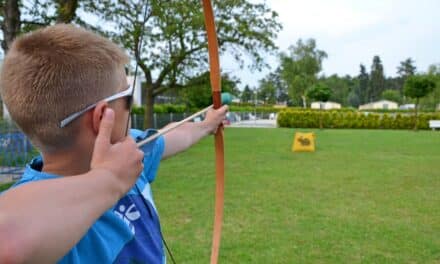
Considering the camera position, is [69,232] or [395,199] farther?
[395,199]

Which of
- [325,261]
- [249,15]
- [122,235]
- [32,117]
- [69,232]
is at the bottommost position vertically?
[325,261]

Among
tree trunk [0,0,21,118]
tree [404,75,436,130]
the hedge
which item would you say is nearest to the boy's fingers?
tree trunk [0,0,21,118]

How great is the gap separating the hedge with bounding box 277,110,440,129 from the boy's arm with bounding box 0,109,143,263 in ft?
87.3

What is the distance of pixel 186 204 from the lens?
198 inches

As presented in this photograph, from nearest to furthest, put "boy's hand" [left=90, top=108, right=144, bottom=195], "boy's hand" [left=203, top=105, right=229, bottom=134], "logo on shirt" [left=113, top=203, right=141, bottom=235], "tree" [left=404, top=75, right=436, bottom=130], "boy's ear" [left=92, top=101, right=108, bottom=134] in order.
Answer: "boy's hand" [left=90, top=108, right=144, bottom=195] → "boy's ear" [left=92, top=101, right=108, bottom=134] → "logo on shirt" [left=113, top=203, right=141, bottom=235] → "boy's hand" [left=203, top=105, right=229, bottom=134] → "tree" [left=404, top=75, right=436, bottom=130]

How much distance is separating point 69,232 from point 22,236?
0.06 meters

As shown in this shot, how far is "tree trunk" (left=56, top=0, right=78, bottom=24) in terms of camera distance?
23.6 feet

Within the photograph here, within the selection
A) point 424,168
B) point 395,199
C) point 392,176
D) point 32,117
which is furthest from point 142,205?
point 424,168

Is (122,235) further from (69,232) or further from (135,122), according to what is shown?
(135,122)

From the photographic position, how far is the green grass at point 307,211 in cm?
349

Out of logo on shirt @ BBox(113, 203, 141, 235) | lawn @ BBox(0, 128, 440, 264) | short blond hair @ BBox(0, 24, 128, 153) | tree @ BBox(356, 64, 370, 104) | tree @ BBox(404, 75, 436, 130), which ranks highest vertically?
tree @ BBox(356, 64, 370, 104)

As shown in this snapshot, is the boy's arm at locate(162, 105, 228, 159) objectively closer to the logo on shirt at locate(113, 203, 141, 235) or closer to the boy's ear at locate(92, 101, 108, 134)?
the logo on shirt at locate(113, 203, 141, 235)

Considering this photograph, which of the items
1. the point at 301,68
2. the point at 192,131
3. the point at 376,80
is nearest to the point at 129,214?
the point at 192,131

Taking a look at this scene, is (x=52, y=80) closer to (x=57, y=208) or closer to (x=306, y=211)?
→ (x=57, y=208)
